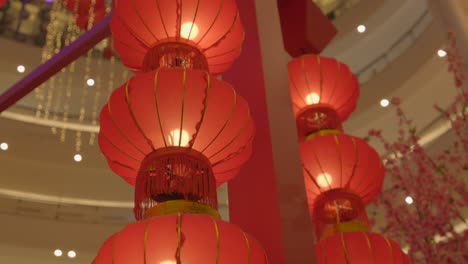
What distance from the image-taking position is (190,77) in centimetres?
176

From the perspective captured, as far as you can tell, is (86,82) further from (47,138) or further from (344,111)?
(344,111)

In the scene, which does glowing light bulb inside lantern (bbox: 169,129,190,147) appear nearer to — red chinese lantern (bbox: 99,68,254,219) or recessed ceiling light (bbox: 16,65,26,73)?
red chinese lantern (bbox: 99,68,254,219)

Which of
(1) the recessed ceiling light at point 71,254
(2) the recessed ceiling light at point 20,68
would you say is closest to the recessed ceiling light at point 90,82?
(2) the recessed ceiling light at point 20,68

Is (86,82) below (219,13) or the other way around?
the other way around

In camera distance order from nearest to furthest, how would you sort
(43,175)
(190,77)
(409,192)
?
(190,77)
(409,192)
(43,175)

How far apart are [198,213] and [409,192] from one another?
248 centimetres

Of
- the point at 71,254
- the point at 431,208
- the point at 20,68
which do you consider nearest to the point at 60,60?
the point at 431,208

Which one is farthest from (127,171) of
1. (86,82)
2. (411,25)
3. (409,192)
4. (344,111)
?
(86,82)

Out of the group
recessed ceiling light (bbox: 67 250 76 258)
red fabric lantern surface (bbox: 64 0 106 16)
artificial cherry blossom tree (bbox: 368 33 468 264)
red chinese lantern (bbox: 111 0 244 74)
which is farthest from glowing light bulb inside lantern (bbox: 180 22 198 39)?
recessed ceiling light (bbox: 67 250 76 258)

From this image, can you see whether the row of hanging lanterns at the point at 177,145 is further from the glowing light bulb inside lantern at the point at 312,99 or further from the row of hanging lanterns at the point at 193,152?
the glowing light bulb inside lantern at the point at 312,99

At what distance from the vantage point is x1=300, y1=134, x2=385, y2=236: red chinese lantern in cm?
236

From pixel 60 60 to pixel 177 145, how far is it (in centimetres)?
155

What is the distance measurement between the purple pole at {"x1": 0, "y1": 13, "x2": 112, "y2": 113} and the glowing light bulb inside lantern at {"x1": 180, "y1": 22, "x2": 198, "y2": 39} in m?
1.07

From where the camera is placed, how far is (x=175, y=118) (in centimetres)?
172
